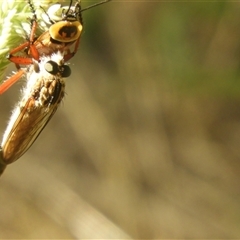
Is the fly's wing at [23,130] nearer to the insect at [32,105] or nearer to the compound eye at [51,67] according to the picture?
the insect at [32,105]

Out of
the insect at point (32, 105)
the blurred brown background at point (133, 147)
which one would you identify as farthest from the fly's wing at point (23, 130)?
the blurred brown background at point (133, 147)

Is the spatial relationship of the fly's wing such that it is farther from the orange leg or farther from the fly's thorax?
the orange leg

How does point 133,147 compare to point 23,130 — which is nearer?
point 23,130

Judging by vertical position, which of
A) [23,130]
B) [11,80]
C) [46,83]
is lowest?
[23,130]

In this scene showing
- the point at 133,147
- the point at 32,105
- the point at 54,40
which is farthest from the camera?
the point at 133,147

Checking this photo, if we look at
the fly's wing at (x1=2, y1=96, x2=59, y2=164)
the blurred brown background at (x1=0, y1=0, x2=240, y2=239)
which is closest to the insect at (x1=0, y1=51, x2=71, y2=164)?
the fly's wing at (x1=2, y1=96, x2=59, y2=164)

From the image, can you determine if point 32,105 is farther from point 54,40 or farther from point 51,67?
point 54,40

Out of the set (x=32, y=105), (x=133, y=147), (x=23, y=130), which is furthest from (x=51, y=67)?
(x=133, y=147)
